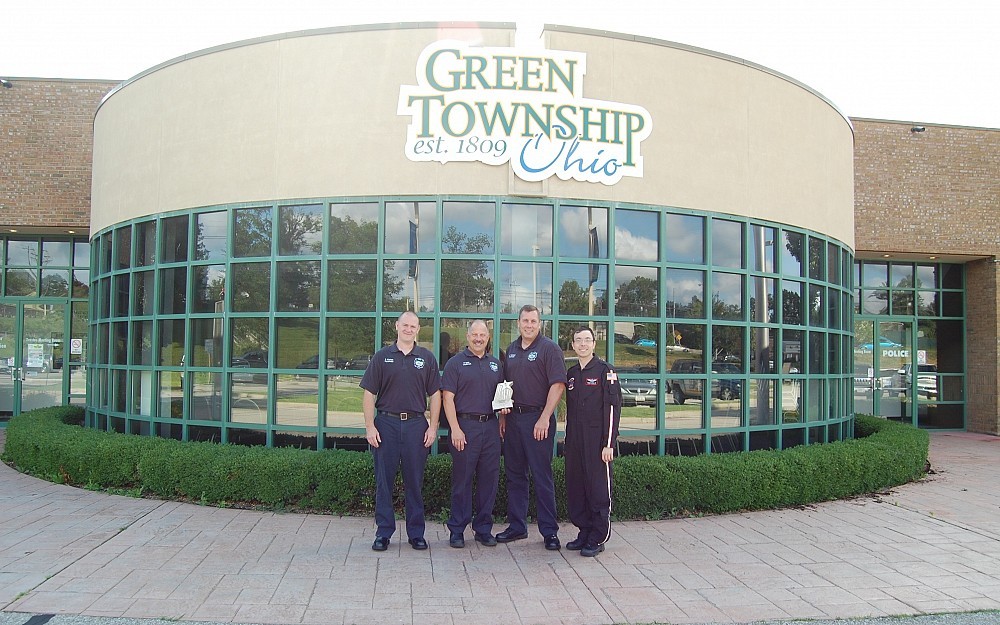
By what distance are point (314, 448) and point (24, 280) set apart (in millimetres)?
10131

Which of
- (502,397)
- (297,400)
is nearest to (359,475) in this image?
(297,400)

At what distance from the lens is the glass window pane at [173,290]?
8.61m

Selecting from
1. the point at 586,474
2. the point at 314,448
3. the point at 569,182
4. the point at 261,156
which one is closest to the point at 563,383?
the point at 586,474

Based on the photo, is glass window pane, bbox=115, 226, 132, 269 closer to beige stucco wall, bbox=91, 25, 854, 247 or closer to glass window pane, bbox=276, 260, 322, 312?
beige stucco wall, bbox=91, 25, 854, 247

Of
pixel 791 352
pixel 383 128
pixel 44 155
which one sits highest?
pixel 44 155

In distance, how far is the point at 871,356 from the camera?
50.9 feet

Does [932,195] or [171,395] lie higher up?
[932,195]

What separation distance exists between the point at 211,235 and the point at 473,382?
14.1 feet

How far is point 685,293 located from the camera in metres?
8.17

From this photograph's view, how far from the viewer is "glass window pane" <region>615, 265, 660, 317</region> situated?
791 cm

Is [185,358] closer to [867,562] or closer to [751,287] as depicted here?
[751,287]

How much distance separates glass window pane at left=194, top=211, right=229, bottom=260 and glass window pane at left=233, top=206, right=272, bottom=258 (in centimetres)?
15

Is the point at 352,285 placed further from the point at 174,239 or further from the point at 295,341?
the point at 174,239

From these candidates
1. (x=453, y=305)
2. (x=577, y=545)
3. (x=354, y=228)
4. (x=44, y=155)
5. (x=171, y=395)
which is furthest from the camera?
(x=44, y=155)
